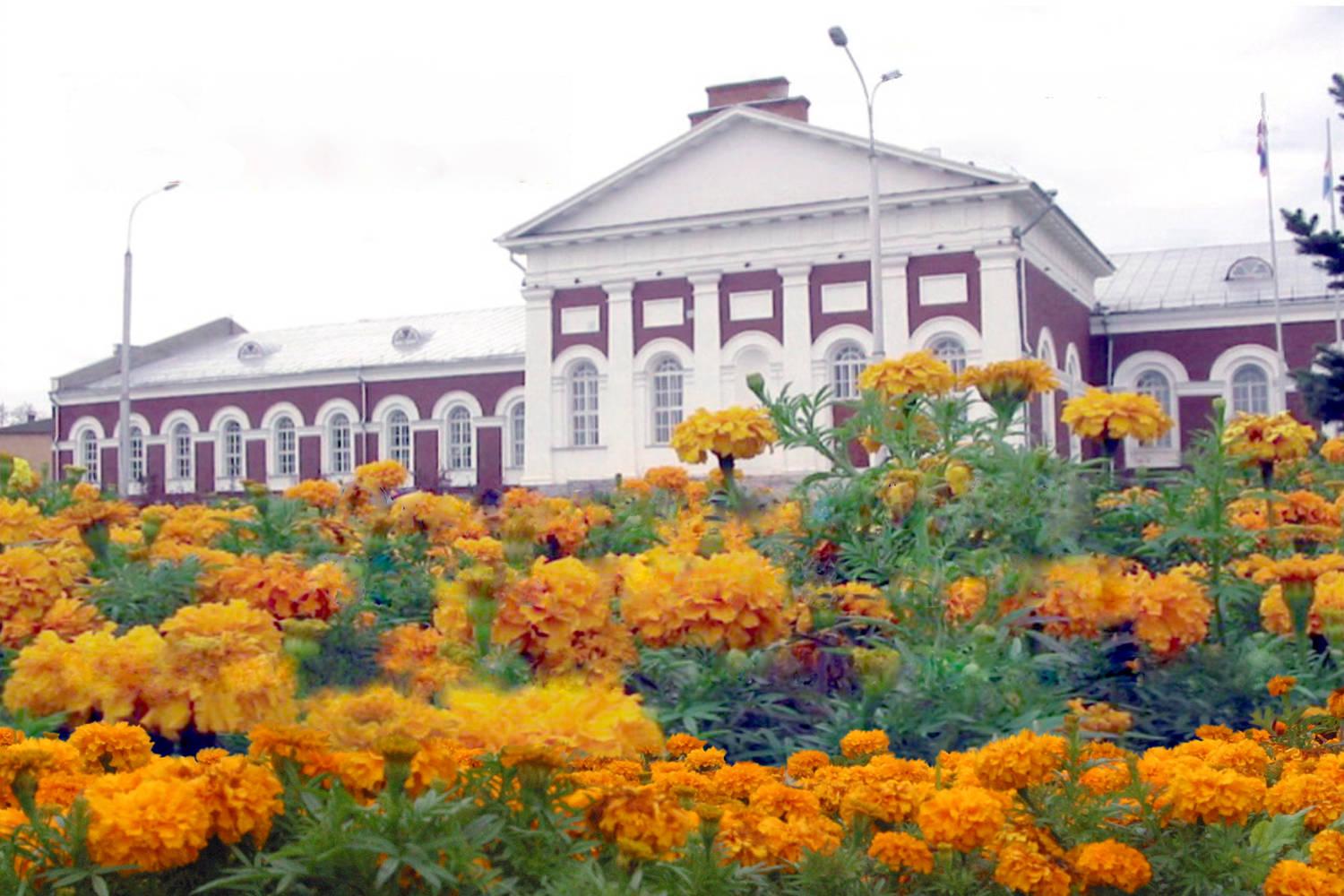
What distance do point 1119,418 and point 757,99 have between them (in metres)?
28.1

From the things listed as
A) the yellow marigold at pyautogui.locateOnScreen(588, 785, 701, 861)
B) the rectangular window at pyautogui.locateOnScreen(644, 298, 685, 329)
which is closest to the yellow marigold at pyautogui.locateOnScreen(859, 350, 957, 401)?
the yellow marigold at pyautogui.locateOnScreen(588, 785, 701, 861)

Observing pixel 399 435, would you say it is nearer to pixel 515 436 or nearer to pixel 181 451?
pixel 515 436

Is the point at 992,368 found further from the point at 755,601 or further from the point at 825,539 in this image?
the point at 755,601

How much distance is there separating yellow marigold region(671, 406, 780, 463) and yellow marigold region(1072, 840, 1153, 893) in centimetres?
292

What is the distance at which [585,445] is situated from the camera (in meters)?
31.7

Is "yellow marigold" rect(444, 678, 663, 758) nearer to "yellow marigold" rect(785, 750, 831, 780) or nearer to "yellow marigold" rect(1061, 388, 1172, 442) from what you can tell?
"yellow marigold" rect(785, 750, 831, 780)

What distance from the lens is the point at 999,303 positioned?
27781 mm


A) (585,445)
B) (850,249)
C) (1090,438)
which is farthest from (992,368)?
(585,445)

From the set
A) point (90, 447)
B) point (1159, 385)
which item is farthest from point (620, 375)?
point (90, 447)

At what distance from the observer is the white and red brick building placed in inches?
1118

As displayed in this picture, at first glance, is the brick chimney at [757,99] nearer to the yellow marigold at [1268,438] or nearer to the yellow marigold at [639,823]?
the yellow marigold at [1268,438]

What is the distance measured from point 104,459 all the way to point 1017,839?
42289mm

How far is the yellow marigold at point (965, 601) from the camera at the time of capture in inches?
139

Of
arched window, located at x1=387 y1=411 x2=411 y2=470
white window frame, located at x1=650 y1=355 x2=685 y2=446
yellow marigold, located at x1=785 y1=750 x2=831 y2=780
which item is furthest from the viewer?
arched window, located at x1=387 y1=411 x2=411 y2=470
